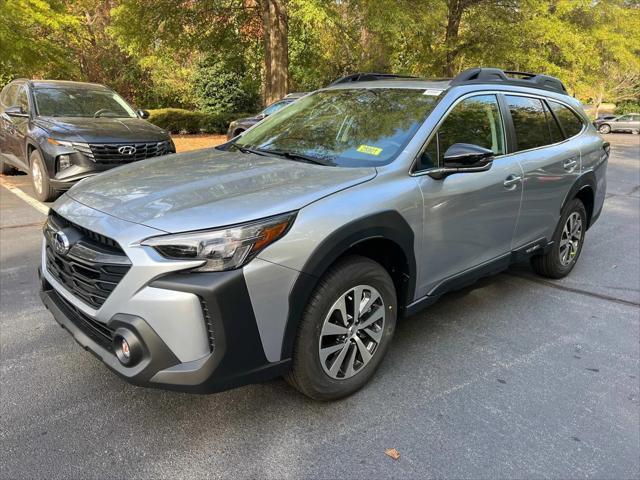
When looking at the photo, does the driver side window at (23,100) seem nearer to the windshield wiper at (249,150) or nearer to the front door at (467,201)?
the windshield wiper at (249,150)

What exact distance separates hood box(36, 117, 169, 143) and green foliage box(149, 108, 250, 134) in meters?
13.1

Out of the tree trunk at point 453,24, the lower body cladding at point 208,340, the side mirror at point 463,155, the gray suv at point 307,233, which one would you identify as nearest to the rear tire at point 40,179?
the gray suv at point 307,233

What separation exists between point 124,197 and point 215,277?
0.82m

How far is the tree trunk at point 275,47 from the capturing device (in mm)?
13805

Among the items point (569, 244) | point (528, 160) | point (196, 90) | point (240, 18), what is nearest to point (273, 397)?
point (528, 160)

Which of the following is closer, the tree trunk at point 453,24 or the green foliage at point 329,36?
the green foliage at point 329,36

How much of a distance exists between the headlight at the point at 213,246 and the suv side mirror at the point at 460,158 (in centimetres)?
136

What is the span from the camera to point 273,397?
2.93 metres

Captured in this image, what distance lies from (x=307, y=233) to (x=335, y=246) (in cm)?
18

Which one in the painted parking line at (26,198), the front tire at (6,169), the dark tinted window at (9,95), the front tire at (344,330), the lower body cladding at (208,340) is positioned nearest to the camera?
the lower body cladding at (208,340)

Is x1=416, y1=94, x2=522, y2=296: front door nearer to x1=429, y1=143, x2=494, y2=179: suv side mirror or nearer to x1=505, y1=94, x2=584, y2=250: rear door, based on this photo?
x1=429, y1=143, x2=494, y2=179: suv side mirror

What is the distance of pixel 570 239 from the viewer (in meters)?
4.91

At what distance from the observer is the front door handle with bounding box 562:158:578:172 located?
4.43 metres

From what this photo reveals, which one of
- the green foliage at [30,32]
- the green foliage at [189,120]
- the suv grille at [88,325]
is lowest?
the green foliage at [189,120]
